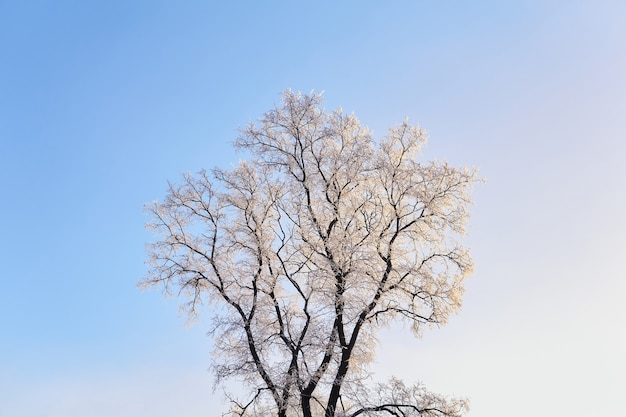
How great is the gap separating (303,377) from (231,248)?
390 centimetres

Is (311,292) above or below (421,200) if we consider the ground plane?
below

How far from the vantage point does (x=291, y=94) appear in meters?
17.7

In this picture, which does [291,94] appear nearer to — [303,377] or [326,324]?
[326,324]

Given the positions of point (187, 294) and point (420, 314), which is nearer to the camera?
point (420, 314)

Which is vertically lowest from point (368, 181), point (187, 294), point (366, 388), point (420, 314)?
point (366, 388)

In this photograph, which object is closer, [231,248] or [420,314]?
[420,314]

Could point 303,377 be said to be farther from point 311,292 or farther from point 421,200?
point 421,200

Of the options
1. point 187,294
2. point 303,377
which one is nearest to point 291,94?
point 187,294

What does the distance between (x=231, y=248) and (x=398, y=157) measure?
509 centimetres

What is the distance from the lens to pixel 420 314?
16.2 m

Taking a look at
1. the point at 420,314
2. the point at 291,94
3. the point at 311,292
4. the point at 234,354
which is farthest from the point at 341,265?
the point at 291,94

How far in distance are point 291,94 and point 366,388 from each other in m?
8.00

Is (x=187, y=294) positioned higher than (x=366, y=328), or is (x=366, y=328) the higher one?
(x=187, y=294)

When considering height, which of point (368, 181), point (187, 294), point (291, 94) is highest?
point (291, 94)
